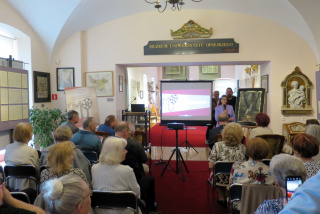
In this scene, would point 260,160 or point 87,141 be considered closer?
point 260,160

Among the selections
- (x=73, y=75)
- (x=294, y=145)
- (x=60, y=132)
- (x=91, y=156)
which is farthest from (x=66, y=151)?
(x=73, y=75)

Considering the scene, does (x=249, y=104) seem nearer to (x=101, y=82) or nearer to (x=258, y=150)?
(x=101, y=82)

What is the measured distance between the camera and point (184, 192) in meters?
4.09

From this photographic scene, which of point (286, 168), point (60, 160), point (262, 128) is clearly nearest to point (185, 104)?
point (262, 128)

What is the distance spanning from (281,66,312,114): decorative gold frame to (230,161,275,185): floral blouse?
522 cm

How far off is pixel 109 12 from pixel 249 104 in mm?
4709

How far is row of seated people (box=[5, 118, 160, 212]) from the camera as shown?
7.11 feet

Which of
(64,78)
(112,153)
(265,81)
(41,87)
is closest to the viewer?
(112,153)

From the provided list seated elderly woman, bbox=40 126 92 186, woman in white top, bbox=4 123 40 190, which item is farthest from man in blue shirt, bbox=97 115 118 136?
woman in white top, bbox=4 123 40 190

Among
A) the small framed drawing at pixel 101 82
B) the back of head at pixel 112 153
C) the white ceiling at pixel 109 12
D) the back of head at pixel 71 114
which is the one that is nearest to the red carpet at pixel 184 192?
the back of head at pixel 112 153

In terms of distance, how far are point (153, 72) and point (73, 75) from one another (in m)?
10.5

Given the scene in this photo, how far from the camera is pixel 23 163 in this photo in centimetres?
295

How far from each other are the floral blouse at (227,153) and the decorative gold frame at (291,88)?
4603 millimetres

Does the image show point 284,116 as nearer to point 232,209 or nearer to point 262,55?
point 262,55
